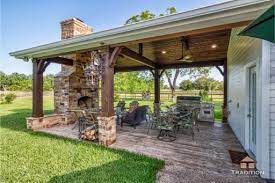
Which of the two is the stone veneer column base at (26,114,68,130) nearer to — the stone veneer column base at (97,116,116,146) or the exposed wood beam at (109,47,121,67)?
the stone veneer column base at (97,116,116,146)

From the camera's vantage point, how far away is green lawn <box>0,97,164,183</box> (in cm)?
284

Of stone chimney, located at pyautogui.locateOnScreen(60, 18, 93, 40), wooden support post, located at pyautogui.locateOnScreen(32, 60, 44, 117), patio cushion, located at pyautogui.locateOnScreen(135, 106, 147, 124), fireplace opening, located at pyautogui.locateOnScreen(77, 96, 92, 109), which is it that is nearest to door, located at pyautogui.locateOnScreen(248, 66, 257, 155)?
patio cushion, located at pyautogui.locateOnScreen(135, 106, 147, 124)

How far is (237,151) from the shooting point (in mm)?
3916

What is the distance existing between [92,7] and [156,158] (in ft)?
25.5

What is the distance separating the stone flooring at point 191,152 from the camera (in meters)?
2.84

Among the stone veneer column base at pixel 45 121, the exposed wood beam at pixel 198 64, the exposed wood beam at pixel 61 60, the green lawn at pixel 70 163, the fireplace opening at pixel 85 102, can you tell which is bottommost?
the green lawn at pixel 70 163

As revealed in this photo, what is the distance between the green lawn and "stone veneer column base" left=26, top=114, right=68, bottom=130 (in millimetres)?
1406

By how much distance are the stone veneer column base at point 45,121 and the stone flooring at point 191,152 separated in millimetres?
899

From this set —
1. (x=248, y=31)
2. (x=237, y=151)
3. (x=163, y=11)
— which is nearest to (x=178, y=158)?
(x=237, y=151)

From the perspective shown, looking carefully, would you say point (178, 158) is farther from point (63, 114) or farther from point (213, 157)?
point (63, 114)

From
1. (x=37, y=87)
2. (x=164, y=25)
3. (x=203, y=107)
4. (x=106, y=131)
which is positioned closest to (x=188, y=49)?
(x=164, y=25)

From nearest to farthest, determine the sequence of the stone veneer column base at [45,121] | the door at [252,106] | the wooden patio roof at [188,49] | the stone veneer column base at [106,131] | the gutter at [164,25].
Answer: the gutter at [164,25] < the door at [252,106] < the stone veneer column base at [106,131] < the wooden patio roof at [188,49] < the stone veneer column base at [45,121]

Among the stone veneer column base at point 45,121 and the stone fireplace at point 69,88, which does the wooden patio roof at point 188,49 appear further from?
the stone veneer column base at point 45,121

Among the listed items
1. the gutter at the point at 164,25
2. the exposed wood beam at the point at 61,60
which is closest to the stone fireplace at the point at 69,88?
the exposed wood beam at the point at 61,60
